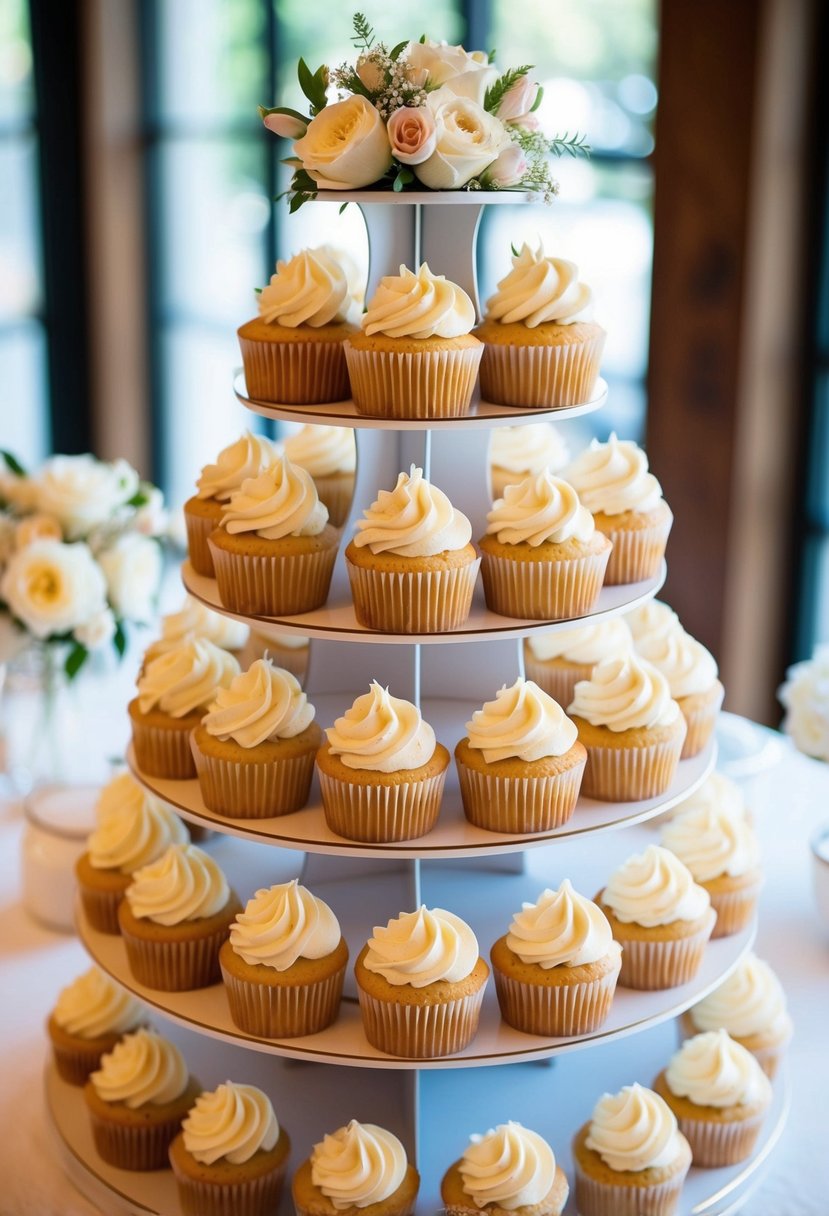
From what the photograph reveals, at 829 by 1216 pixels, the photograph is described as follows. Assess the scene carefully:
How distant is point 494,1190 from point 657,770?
0.58m

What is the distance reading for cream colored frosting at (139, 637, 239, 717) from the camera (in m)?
2.09

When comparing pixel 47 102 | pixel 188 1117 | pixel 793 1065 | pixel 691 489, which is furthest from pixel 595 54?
pixel 188 1117

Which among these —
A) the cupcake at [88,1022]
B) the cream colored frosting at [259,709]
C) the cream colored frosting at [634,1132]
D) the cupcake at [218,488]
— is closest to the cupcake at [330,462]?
the cupcake at [218,488]

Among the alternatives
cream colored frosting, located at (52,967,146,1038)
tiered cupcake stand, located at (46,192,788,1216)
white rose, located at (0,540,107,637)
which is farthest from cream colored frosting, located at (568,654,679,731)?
white rose, located at (0,540,107,637)

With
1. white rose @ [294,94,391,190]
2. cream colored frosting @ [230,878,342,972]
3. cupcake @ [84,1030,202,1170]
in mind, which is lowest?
cupcake @ [84,1030,202,1170]

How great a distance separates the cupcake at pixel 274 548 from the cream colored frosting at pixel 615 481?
40 cm

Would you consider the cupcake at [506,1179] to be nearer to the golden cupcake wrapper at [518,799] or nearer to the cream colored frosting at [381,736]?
the golden cupcake wrapper at [518,799]

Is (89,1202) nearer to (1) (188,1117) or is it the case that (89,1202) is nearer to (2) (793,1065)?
(1) (188,1117)

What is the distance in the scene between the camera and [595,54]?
4.00m

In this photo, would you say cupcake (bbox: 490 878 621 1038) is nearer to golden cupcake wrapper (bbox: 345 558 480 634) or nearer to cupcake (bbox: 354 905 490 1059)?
cupcake (bbox: 354 905 490 1059)

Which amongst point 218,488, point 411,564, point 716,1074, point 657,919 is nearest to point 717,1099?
point 716,1074

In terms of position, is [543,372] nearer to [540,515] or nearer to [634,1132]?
[540,515]

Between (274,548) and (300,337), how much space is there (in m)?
0.28

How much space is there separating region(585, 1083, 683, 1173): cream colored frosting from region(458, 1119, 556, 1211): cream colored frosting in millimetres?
95
